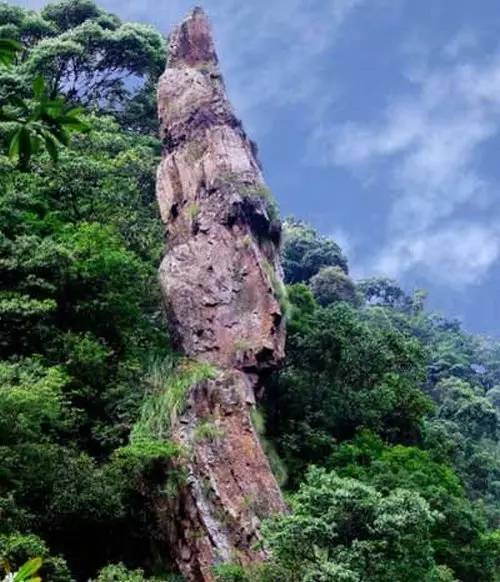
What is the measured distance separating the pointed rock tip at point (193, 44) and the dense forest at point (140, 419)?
2144 mm

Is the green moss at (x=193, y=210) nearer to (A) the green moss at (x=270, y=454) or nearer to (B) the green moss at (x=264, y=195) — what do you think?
(B) the green moss at (x=264, y=195)

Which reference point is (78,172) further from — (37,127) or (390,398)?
(37,127)

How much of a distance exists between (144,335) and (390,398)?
14.0 feet

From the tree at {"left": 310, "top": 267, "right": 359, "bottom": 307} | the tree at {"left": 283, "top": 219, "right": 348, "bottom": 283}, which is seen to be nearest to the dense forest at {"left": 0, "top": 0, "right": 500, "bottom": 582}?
the tree at {"left": 310, "top": 267, "right": 359, "bottom": 307}

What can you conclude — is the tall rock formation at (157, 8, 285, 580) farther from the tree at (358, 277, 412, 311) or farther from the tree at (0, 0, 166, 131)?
the tree at (358, 277, 412, 311)

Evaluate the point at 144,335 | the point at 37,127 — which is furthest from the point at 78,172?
the point at 37,127

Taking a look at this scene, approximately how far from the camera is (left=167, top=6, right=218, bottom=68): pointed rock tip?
18.5 meters

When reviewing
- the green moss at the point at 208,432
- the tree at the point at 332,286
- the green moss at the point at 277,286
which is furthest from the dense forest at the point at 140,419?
the tree at the point at 332,286

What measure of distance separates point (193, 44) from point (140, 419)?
1013 cm

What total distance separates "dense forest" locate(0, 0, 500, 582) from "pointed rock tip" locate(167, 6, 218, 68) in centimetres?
214

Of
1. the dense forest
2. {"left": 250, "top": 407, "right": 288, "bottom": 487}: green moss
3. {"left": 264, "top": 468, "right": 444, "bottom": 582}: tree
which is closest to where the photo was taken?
{"left": 264, "top": 468, "right": 444, "bottom": 582}: tree

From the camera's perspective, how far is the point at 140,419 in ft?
37.4

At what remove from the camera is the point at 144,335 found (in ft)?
45.3

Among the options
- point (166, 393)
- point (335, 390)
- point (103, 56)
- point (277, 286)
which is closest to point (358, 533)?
point (166, 393)
